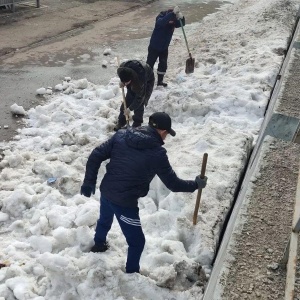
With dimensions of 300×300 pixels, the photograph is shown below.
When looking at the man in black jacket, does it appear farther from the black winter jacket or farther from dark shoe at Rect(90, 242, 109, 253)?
dark shoe at Rect(90, 242, 109, 253)

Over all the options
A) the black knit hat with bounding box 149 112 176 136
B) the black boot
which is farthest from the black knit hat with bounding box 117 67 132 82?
the black boot

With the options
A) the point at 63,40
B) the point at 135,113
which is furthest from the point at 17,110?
the point at 63,40

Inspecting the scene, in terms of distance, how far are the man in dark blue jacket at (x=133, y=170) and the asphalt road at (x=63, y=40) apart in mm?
3505

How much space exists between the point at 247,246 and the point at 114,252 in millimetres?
1363

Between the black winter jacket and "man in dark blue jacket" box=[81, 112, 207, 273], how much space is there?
250cm

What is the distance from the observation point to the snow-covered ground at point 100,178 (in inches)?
163

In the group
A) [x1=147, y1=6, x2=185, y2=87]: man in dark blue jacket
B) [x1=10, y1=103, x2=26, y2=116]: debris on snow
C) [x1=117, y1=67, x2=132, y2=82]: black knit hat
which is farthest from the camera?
[x1=147, y1=6, x2=185, y2=87]: man in dark blue jacket

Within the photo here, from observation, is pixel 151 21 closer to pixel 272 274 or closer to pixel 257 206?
pixel 257 206

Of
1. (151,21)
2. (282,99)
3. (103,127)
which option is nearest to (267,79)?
(282,99)

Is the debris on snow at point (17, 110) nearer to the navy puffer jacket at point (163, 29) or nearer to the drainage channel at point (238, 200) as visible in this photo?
the navy puffer jacket at point (163, 29)

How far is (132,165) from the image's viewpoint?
384 centimetres

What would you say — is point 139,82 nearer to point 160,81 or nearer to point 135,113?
point 135,113

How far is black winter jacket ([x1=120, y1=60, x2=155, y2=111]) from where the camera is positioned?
6.36 metres

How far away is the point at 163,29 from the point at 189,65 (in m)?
1.34
